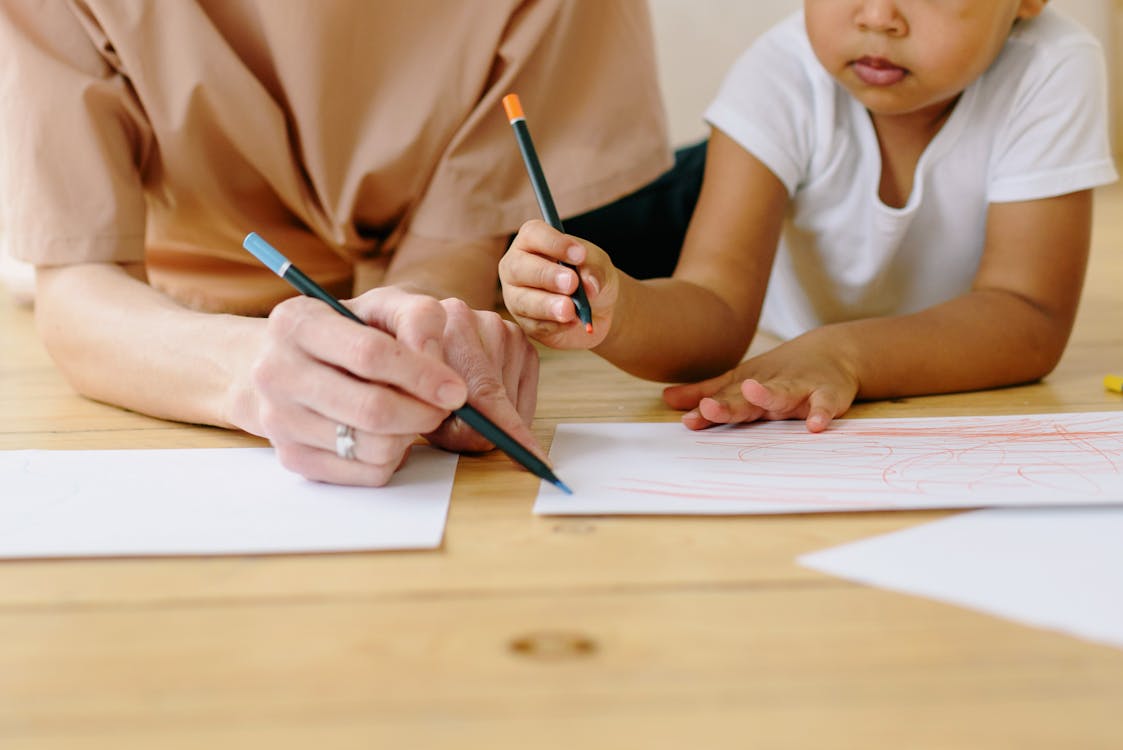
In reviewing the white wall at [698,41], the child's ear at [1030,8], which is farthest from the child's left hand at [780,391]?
the white wall at [698,41]

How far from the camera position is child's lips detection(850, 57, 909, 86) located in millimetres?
840

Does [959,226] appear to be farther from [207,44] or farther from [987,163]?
[207,44]

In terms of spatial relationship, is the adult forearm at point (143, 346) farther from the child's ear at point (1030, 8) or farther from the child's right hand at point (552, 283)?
the child's ear at point (1030, 8)

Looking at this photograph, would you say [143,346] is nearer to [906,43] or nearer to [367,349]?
[367,349]

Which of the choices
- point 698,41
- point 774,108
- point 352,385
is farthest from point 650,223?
point 698,41

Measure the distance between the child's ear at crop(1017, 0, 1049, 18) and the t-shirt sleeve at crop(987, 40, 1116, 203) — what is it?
0.12 feet

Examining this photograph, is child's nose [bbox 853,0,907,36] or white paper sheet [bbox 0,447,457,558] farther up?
child's nose [bbox 853,0,907,36]

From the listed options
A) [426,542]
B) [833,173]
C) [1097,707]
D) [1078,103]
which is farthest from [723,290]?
[1097,707]

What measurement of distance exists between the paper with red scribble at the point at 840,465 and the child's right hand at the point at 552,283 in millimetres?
62

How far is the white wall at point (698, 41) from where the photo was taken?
2246 mm

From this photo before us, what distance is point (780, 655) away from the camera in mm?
396

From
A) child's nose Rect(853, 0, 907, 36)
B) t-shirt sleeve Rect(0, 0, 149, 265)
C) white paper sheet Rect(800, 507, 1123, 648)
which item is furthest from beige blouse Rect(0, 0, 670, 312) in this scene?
white paper sheet Rect(800, 507, 1123, 648)

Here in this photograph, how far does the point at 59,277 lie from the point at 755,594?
1.89ft

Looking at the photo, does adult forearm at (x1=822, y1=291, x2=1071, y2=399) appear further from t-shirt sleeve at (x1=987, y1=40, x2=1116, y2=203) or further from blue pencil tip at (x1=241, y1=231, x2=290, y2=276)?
blue pencil tip at (x1=241, y1=231, x2=290, y2=276)
